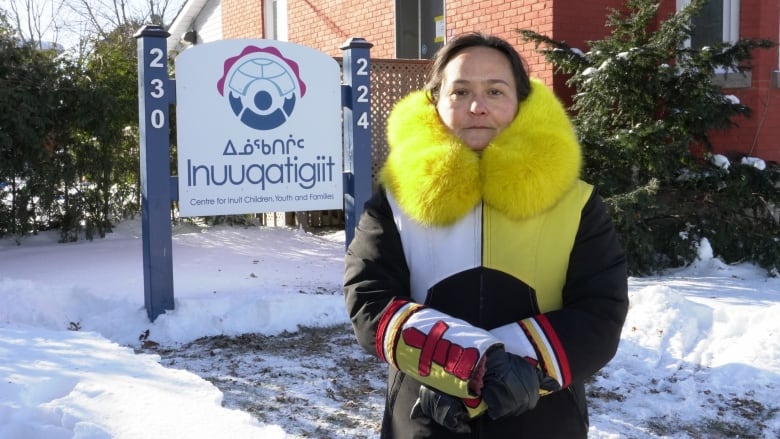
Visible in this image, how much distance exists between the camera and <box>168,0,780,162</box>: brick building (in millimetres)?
8258

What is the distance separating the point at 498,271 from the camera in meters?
1.93

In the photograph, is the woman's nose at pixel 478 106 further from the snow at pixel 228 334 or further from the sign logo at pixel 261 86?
the sign logo at pixel 261 86

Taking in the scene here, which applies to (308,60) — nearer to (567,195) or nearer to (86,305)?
(86,305)

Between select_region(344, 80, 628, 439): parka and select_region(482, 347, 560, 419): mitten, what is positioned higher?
select_region(344, 80, 628, 439): parka

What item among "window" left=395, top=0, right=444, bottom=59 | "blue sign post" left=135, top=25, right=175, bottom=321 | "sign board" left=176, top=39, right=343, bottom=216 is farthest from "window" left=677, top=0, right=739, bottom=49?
"blue sign post" left=135, top=25, right=175, bottom=321

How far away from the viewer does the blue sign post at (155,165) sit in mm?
5574

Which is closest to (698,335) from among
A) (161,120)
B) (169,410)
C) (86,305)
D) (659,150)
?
(659,150)

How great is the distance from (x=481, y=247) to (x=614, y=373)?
3.20 meters

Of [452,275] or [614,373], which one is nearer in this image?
[452,275]

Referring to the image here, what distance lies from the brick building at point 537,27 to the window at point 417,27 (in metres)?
0.02

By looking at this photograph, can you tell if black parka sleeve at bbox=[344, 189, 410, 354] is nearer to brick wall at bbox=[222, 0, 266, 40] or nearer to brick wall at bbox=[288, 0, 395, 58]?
brick wall at bbox=[288, 0, 395, 58]

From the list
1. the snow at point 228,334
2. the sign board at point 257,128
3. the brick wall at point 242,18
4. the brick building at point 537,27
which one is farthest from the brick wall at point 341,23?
the sign board at point 257,128

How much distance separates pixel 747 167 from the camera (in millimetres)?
7520

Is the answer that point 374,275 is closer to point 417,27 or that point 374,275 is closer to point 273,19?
point 417,27
